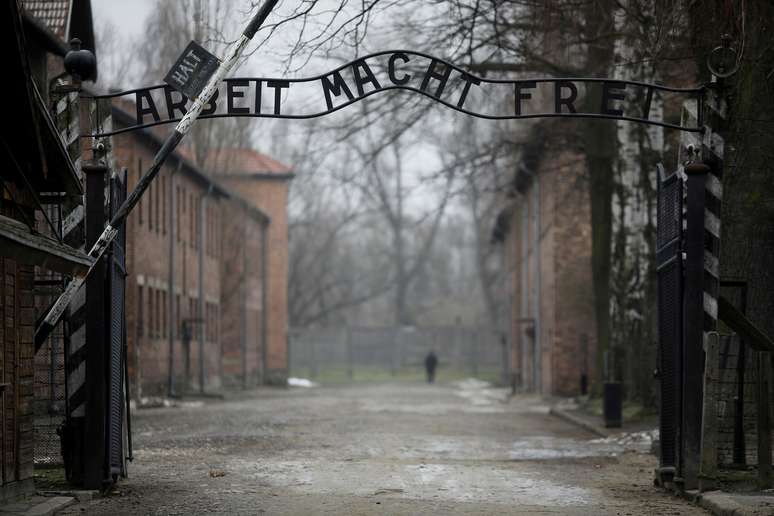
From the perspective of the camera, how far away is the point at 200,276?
157 ft

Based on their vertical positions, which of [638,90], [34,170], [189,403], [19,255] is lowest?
[189,403]

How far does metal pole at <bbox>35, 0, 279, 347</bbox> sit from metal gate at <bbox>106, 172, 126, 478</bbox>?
0.37 meters

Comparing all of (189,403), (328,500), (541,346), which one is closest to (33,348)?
(328,500)

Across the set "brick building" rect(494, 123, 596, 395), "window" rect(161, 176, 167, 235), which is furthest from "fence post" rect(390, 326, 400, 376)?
"window" rect(161, 176, 167, 235)

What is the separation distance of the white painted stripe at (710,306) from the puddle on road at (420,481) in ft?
6.66

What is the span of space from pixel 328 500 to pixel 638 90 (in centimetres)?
1311

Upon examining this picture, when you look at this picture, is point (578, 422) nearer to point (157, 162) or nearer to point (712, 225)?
point (712, 225)

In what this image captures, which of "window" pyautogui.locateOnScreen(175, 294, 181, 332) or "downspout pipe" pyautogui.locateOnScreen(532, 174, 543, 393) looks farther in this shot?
"window" pyautogui.locateOnScreen(175, 294, 181, 332)

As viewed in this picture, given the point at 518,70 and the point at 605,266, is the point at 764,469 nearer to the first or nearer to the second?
the point at 518,70

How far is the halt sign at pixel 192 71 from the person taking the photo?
12227mm

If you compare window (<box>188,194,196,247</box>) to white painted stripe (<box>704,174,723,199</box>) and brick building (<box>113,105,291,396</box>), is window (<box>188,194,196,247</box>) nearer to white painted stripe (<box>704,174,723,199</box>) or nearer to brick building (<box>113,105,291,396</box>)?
brick building (<box>113,105,291,396</box>)

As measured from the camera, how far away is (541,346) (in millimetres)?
41531

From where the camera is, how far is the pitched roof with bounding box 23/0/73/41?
81.7 ft

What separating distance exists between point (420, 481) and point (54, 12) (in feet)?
51.2
